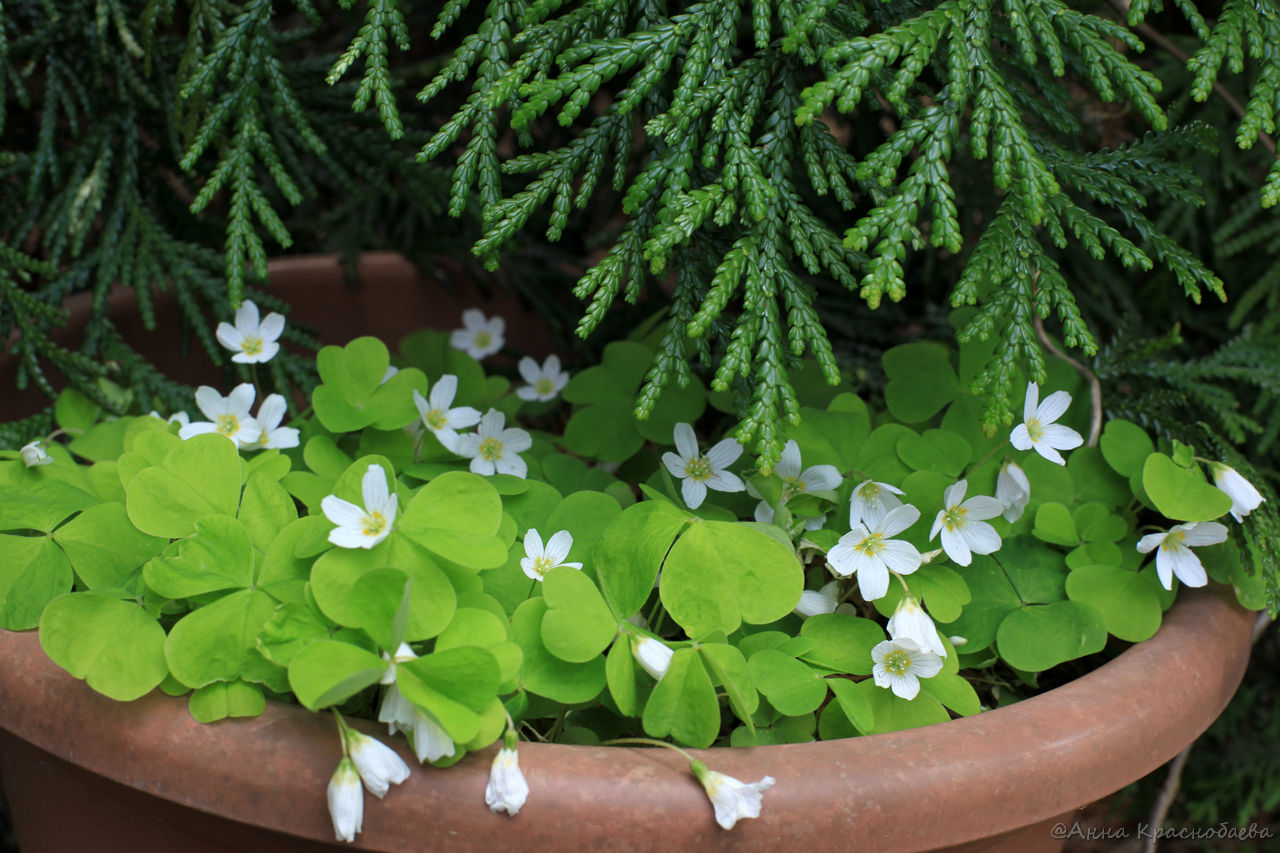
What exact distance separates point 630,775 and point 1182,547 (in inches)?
23.6

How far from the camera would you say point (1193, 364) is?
1118mm

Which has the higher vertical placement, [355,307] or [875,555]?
[875,555]

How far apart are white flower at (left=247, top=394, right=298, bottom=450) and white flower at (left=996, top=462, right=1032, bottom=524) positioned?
2.44ft

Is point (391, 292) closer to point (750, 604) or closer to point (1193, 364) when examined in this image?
point (750, 604)

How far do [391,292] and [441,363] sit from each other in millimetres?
414

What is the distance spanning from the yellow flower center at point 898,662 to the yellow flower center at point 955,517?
0.15 metres

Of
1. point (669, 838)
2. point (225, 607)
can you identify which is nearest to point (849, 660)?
point (669, 838)

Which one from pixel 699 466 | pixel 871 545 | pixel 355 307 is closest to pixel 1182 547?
pixel 871 545

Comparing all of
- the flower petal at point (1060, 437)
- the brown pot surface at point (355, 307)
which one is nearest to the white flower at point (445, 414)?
the brown pot surface at point (355, 307)

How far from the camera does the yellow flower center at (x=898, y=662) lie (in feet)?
2.52

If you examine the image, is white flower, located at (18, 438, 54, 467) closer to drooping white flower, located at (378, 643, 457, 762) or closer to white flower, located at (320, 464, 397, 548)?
white flower, located at (320, 464, 397, 548)

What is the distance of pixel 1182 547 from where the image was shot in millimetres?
885

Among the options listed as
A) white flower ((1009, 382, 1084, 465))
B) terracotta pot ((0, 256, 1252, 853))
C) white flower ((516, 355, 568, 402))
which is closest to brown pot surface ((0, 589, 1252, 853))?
terracotta pot ((0, 256, 1252, 853))

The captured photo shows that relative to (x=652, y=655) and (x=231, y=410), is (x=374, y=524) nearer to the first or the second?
(x=652, y=655)
